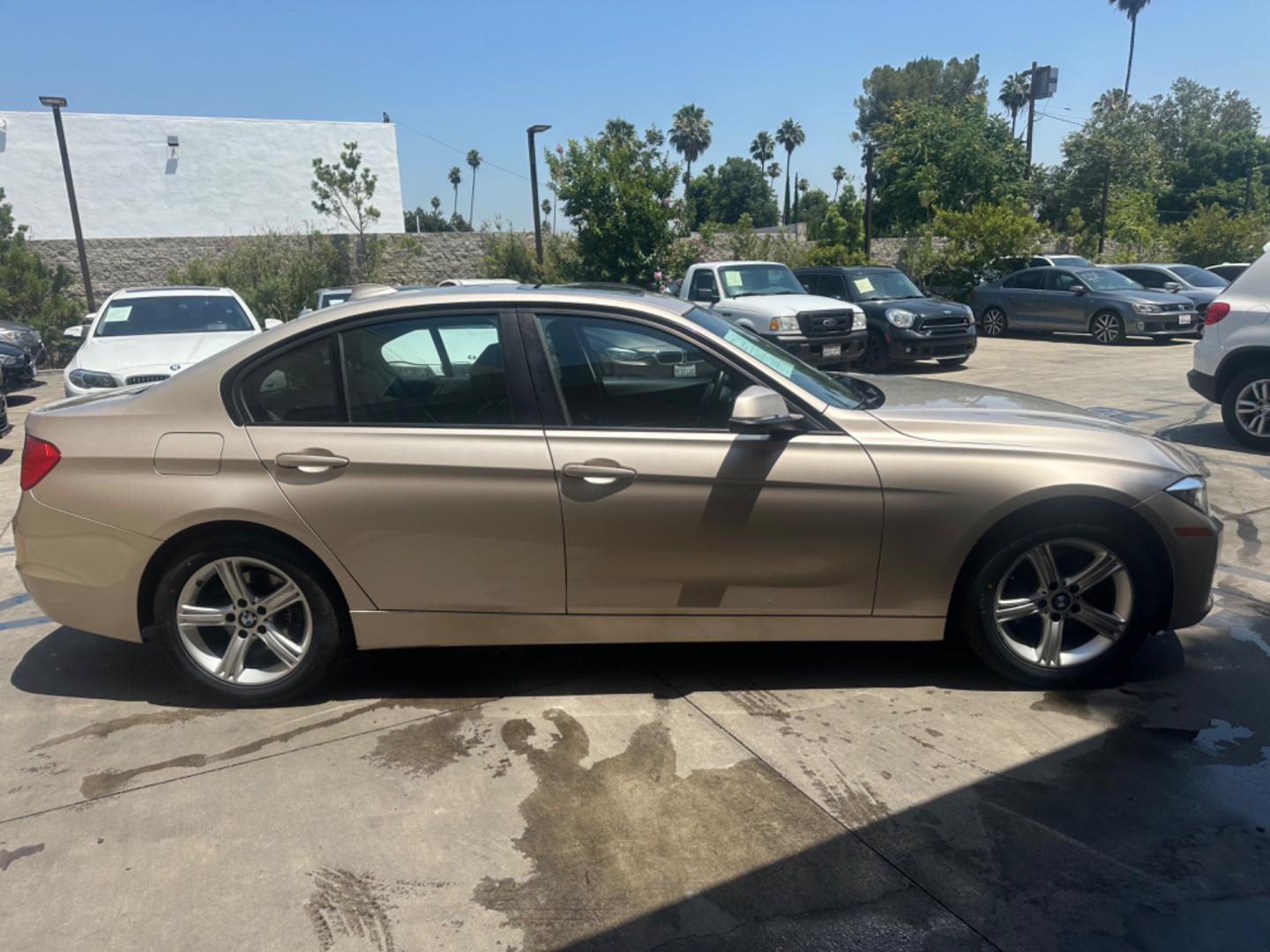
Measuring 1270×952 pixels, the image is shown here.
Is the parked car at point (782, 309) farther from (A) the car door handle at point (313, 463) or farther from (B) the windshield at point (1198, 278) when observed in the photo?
(B) the windshield at point (1198, 278)

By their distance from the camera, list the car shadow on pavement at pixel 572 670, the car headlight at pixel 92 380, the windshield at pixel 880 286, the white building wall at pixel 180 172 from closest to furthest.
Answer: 1. the car shadow on pavement at pixel 572 670
2. the car headlight at pixel 92 380
3. the windshield at pixel 880 286
4. the white building wall at pixel 180 172

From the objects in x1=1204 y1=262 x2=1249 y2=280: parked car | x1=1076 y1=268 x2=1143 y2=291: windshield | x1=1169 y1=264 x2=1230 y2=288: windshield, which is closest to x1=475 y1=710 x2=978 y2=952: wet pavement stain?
x1=1076 y1=268 x2=1143 y2=291: windshield

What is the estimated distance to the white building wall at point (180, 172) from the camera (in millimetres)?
30578

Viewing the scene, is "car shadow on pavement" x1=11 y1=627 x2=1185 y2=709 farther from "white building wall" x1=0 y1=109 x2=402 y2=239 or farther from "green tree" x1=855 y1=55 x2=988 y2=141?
"green tree" x1=855 y1=55 x2=988 y2=141

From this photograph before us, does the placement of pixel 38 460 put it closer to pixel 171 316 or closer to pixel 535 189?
pixel 171 316

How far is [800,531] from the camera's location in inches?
141

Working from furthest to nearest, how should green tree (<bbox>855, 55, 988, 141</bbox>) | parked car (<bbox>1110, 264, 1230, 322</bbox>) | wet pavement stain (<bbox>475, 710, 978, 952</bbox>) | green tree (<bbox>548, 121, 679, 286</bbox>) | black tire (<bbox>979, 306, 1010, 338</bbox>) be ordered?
green tree (<bbox>855, 55, 988, 141</bbox>)
green tree (<bbox>548, 121, 679, 286</bbox>)
black tire (<bbox>979, 306, 1010, 338</bbox>)
parked car (<bbox>1110, 264, 1230, 322</bbox>)
wet pavement stain (<bbox>475, 710, 978, 952</bbox>)

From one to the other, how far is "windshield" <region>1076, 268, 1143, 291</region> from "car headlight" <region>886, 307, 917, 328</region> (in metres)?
5.99

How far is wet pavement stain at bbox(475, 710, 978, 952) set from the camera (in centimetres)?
250

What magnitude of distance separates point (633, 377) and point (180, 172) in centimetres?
3479

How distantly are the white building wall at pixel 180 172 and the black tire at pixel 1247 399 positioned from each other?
28.8 metres

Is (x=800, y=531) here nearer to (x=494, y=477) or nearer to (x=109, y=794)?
(x=494, y=477)

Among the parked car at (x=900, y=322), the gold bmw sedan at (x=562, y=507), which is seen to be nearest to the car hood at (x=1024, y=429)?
the gold bmw sedan at (x=562, y=507)

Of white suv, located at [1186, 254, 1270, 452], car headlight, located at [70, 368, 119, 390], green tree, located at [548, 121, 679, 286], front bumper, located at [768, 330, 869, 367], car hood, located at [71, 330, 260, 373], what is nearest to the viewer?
white suv, located at [1186, 254, 1270, 452]
